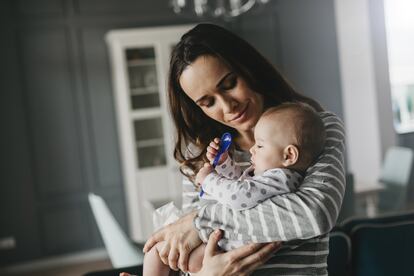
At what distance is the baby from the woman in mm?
27

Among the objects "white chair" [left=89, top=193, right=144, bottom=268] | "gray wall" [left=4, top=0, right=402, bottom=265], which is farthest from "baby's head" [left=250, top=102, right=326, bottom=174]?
"gray wall" [left=4, top=0, right=402, bottom=265]

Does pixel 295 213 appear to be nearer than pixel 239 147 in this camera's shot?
Yes

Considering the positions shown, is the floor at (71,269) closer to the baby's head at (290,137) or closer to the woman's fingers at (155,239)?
the woman's fingers at (155,239)

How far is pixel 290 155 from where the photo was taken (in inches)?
41.2

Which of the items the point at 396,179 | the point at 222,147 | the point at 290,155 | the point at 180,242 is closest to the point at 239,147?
the point at 222,147

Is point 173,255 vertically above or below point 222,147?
below

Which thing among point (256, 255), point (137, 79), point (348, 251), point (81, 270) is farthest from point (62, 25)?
point (256, 255)

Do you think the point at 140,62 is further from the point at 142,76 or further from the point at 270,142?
the point at 270,142

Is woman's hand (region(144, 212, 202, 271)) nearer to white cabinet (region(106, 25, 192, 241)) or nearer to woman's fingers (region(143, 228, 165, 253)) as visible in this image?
woman's fingers (region(143, 228, 165, 253))

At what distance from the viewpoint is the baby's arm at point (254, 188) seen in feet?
3.19

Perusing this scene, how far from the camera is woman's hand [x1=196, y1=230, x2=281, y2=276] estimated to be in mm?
940

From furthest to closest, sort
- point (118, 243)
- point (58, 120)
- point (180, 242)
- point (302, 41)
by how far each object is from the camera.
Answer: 1. point (302, 41)
2. point (58, 120)
3. point (118, 243)
4. point (180, 242)

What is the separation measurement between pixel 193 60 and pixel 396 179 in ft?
8.86

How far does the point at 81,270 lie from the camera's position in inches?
159
